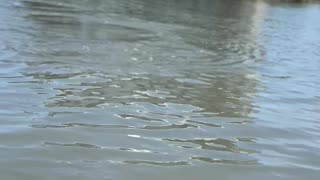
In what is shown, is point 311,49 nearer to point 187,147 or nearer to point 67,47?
point 67,47

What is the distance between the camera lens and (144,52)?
13.6 metres

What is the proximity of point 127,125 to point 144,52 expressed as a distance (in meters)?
6.61

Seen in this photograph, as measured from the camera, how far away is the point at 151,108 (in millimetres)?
8125

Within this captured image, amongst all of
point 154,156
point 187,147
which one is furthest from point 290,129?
point 154,156

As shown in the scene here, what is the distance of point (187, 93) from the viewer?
9336 mm

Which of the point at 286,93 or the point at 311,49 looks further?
the point at 311,49

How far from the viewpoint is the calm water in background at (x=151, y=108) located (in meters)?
5.79

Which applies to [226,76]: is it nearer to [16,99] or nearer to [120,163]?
[16,99]

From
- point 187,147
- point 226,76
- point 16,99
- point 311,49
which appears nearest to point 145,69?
point 226,76

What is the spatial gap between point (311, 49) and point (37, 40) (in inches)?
345

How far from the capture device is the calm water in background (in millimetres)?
5793

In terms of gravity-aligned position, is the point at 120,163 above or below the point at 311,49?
above

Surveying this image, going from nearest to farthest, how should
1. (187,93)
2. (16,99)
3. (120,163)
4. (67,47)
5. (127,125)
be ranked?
(120,163), (127,125), (16,99), (187,93), (67,47)

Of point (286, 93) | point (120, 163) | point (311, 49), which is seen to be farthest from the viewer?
point (311, 49)
